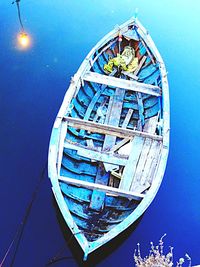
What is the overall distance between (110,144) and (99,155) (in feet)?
2.55

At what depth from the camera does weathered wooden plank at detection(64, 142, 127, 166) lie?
6492mm

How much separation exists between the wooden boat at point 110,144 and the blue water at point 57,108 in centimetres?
73

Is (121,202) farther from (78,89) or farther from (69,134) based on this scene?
(78,89)

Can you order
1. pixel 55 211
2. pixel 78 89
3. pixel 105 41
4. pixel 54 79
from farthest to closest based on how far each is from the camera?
pixel 54 79, pixel 105 41, pixel 78 89, pixel 55 211

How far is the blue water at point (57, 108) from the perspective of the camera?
6234mm

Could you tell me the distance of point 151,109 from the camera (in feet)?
25.8

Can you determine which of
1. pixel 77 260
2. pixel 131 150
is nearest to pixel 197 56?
pixel 131 150

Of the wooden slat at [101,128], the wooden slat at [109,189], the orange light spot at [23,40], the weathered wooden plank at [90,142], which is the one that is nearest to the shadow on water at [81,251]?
the wooden slat at [109,189]

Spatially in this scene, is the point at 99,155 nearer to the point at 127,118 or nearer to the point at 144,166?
the point at 144,166

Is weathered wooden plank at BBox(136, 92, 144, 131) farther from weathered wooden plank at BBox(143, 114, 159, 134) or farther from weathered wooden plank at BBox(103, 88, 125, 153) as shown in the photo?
weathered wooden plank at BBox(103, 88, 125, 153)

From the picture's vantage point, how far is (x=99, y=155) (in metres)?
6.50

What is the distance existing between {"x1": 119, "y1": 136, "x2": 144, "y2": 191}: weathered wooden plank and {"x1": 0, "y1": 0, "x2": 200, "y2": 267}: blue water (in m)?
0.88

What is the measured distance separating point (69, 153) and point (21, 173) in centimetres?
119

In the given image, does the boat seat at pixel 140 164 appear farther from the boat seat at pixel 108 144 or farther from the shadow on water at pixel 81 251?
the shadow on water at pixel 81 251
